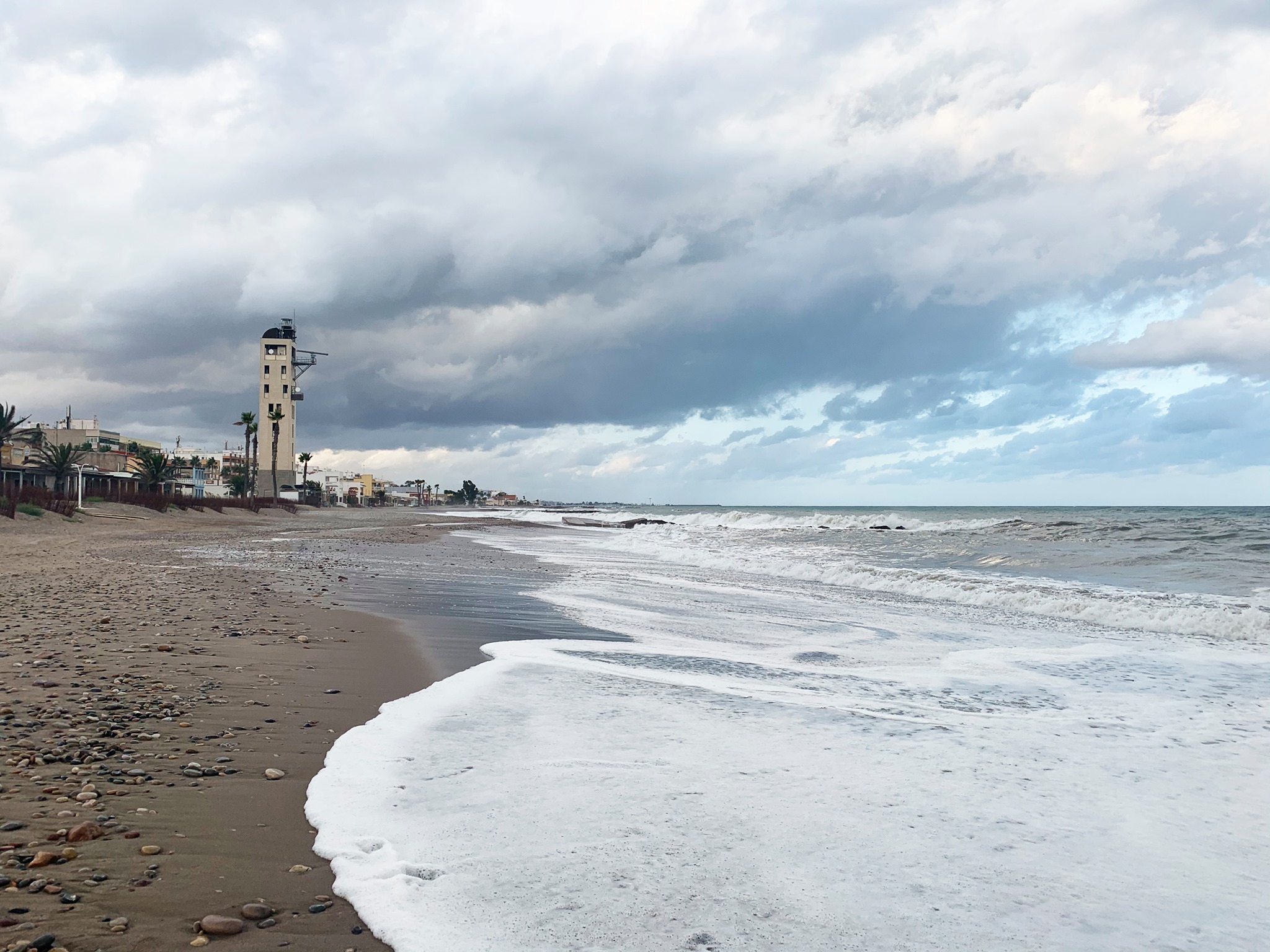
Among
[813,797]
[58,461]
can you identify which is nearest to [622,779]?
[813,797]

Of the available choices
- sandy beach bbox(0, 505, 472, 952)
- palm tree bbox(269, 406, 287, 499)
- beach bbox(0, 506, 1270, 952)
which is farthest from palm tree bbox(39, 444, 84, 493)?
beach bbox(0, 506, 1270, 952)

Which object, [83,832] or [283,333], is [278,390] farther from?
[83,832]

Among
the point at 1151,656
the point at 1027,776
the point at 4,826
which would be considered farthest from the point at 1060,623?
the point at 4,826

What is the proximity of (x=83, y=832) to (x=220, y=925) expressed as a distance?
958mm

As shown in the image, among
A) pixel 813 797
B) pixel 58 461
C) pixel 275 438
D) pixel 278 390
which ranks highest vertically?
pixel 278 390

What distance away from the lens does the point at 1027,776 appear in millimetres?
4207

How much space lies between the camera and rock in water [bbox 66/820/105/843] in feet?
9.98

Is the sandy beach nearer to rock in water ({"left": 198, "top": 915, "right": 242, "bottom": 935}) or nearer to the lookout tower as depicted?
rock in water ({"left": 198, "top": 915, "right": 242, "bottom": 935})

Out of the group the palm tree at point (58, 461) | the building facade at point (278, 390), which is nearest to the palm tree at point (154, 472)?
the palm tree at point (58, 461)

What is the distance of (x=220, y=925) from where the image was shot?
2.52 metres

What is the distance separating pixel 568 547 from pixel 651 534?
14483 millimetres

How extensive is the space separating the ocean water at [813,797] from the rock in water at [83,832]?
0.78 m

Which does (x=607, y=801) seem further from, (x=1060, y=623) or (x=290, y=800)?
(x=1060, y=623)

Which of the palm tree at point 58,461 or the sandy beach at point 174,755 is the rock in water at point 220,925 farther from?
the palm tree at point 58,461
